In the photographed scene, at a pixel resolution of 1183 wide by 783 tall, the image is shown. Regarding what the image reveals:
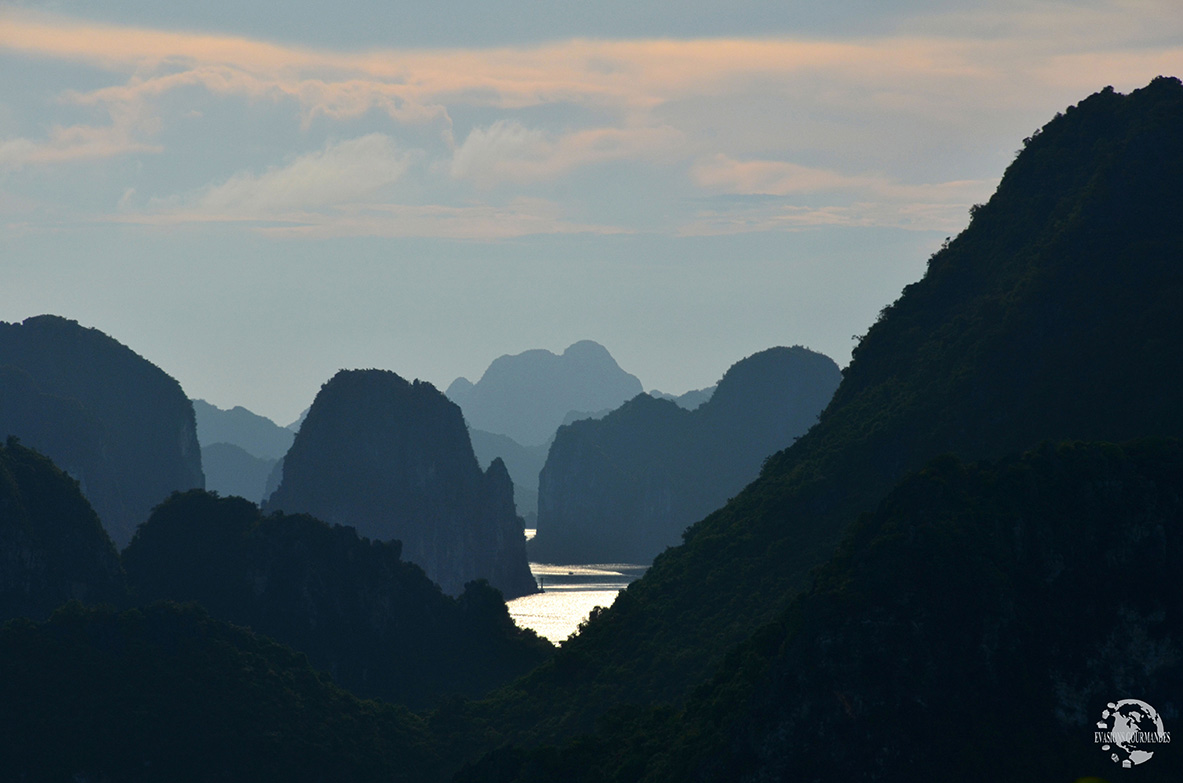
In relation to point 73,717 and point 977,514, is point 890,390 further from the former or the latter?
point 73,717

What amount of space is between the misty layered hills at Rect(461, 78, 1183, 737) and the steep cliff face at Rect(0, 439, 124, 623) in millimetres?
29859

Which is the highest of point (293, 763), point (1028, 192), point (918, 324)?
point (1028, 192)

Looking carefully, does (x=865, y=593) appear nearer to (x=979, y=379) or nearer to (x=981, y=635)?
(x=981, y=635)

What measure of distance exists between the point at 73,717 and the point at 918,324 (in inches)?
1947

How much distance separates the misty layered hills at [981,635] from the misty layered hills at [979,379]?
40.2ft

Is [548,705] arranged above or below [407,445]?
below

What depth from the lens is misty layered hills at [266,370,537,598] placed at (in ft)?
579

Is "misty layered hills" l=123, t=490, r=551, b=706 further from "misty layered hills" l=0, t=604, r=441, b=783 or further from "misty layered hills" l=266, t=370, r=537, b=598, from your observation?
"misty layered hills" l=266, t=370, r=537, b=598

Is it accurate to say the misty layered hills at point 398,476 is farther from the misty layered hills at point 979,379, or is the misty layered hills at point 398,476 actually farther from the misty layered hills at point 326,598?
the misty layered hills at point 979,379

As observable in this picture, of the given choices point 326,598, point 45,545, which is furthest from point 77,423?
point 326,598

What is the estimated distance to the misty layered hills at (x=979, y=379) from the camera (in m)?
62.1

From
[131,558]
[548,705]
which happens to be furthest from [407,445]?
[548,705]

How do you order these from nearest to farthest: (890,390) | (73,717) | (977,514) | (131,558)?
(977,514)
(73,717)
(890,390)
(131,558)

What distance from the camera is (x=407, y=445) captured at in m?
183
